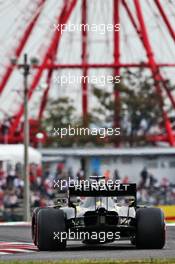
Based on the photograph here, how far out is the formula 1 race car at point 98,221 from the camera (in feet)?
69.3

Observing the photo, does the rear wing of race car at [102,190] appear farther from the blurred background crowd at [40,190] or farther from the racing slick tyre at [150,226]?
the blurred background crowd at [40,190]

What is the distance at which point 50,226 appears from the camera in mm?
21062

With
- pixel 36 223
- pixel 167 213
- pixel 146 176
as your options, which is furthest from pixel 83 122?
pixel 36 223

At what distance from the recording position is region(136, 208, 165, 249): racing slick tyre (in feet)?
69.8

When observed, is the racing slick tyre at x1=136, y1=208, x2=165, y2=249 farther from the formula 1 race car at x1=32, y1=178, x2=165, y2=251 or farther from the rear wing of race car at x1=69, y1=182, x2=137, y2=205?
the rear wing of race car at x1=69, y1=182, x2=137, y2=205

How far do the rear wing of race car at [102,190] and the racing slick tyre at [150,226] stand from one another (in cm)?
41

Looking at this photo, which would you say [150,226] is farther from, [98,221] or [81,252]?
[81,252]

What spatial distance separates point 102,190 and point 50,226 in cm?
108

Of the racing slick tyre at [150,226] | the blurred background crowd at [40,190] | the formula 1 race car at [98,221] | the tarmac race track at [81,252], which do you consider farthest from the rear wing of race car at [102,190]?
the blurred background crowd at [40,190]

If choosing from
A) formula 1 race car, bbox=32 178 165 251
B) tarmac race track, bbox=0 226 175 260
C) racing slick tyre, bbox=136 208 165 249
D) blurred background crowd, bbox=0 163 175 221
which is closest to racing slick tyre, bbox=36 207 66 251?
formula 1 race car, bbox=32 178 165 251

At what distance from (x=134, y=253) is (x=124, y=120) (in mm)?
48749

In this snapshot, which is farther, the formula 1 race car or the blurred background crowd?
the blurred background crowd

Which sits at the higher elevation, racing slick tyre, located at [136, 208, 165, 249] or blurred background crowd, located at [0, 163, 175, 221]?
blurred background crowd, located at [0, 163, 175, 221]

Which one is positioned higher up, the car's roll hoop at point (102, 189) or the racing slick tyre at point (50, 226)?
the car's roll hoop at point (102, 189)
